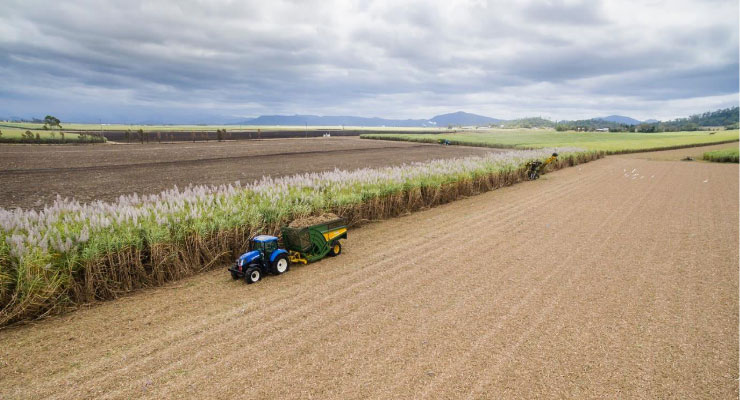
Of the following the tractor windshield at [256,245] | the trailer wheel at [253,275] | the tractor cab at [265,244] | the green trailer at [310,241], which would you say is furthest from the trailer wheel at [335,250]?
the trailer wheel at [253,275]

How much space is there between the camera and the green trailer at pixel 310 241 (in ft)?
23.0

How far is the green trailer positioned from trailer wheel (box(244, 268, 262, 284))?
90 cm

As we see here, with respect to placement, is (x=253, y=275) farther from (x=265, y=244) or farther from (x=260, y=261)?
(x=265, y=244)

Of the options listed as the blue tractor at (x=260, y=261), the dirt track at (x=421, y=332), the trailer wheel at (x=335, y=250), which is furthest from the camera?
the trailer wheel at (x=335, y=250)

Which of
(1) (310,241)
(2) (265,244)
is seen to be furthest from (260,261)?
(1) (310,241)

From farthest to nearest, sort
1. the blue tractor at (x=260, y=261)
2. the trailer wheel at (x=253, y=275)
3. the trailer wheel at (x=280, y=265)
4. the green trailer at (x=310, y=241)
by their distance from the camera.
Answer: the green trailer at (x=310, y=241)
the trailer wheel at (x=280, y=265)
the blue tractor at (x=260, y=261)
the trailer wheel at (x=253, y=275)

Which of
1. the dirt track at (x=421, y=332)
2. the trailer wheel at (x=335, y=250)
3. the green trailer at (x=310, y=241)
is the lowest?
the dirt track at (x=421, y=332)

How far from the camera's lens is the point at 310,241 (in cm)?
711

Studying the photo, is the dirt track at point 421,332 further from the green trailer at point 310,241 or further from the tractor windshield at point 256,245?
the tractor windshield at point 256,245

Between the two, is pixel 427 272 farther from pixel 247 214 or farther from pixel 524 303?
pixel 247 214

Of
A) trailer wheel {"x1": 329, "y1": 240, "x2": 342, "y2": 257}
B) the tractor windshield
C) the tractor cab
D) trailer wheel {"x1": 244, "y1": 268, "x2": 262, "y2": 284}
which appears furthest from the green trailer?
trailer wheel {"x1": 244, "y1": 268, "x2": 262, "y2": 284}

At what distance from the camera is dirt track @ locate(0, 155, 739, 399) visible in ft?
12.3

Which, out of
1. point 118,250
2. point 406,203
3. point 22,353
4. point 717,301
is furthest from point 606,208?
point 22,353

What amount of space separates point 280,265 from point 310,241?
2.57 feet
